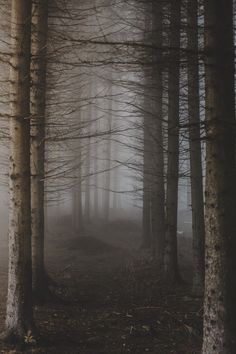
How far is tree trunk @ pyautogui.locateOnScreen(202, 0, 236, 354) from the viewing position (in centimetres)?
539

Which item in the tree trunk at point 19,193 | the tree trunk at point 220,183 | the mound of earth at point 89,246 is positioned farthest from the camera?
the mound of earth at point 89,246

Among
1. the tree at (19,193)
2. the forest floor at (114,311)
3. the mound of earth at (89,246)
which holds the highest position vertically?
the tree at (19,193)

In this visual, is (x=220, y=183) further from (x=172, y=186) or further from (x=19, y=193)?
(x=172, y=186)

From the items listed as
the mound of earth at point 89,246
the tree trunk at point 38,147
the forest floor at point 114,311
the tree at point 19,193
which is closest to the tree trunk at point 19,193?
the tree at point 19,193

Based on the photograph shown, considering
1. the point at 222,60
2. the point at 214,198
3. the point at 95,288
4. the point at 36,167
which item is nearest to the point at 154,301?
the point at 95,288

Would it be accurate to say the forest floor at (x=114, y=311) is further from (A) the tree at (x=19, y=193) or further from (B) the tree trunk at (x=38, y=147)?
(B) the tree trunk at (x=38, y=147)

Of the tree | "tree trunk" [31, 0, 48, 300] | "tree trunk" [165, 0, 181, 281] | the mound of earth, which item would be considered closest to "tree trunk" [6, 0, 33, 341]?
the tree

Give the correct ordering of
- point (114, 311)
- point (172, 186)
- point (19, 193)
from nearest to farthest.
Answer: point (19, 193) → point (114, 311) → point (172, 186)

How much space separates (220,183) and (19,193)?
10.2 feet

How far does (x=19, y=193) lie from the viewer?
6.87 meters

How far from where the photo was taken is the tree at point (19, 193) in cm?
682

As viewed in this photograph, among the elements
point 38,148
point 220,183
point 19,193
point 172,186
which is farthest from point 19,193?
point 172,186

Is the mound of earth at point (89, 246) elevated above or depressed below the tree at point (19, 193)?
below

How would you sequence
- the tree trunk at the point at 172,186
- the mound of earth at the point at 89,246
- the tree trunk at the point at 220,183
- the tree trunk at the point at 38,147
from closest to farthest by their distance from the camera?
the tree trunk at the point at 220,183 < the tree trunk at the point at 38,147 < the tree trunk at the point at 172,186 < the mound of earth at the point at 89,246
